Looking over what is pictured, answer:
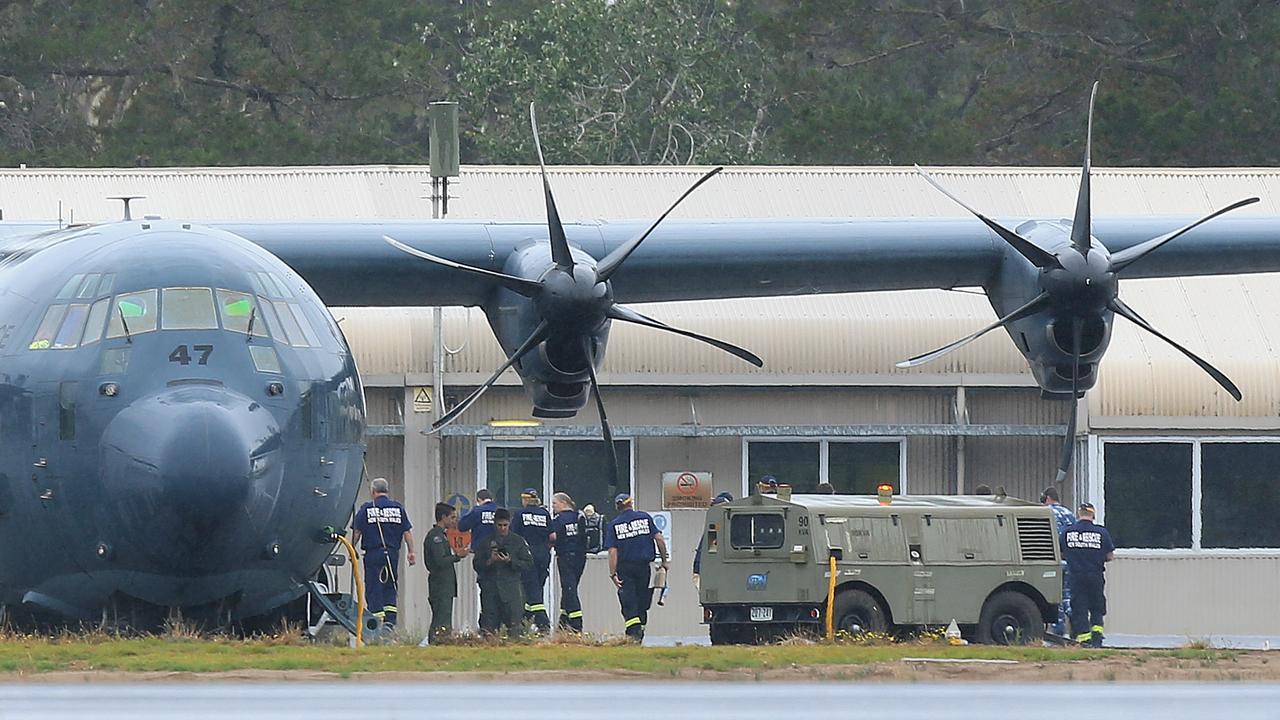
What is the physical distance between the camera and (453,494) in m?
24.4

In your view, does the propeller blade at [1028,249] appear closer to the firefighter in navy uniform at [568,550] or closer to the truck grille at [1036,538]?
the truck grille at [1036,538]

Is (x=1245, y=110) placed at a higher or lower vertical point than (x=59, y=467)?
higher

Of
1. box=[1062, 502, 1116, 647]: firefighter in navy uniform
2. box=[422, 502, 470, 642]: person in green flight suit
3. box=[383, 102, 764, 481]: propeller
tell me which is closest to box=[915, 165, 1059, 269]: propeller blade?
box=[383, 102, 764, 481]: propeller

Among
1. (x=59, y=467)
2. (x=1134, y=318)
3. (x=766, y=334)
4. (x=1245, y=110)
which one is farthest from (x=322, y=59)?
(x=59, y=467)

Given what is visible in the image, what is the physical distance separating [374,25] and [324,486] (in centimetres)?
3630

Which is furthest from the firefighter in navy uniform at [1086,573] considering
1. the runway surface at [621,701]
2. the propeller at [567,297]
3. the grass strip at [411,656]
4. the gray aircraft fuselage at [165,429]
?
the runway surface at [621,701]

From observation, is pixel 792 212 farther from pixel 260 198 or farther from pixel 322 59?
pixel 322 59

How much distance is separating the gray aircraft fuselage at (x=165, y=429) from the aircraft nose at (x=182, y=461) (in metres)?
0.01

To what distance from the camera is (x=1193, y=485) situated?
24609 millimetres

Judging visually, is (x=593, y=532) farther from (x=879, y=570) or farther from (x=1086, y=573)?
(x=1086, y=573)

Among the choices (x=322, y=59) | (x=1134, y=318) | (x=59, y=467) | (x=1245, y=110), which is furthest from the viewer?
(x=322, y=59)

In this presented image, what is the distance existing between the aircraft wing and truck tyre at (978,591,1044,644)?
10.1 feet

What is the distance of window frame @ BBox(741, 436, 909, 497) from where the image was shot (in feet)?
81.1

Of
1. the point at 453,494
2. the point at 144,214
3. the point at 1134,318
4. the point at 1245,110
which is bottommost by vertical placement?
the point at 453,494
